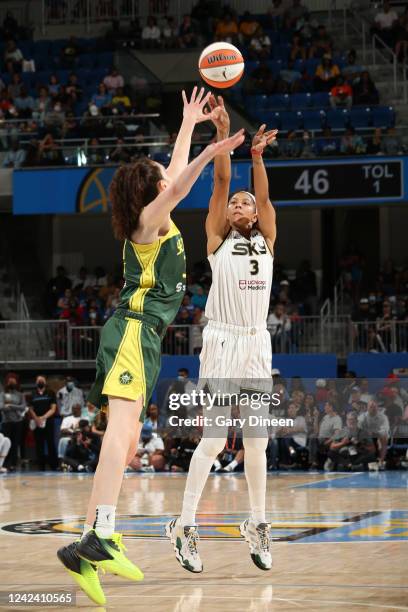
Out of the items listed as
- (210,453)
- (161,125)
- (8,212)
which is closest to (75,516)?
(210,453)

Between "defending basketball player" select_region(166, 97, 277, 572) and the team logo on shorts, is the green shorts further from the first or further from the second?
"defending basketball player" select_region(166, 97, 277, 572)

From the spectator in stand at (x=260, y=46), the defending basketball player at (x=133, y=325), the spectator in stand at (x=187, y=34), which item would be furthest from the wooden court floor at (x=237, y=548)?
the spectator in stand at (x=187, y=34)

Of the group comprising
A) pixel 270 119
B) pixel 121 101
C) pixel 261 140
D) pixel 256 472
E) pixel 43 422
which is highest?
pixel 121 101

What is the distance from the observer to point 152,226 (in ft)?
20.3

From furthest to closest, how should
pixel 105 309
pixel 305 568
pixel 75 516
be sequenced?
pixel 105 309
pixel 75 516
pixel 305 568

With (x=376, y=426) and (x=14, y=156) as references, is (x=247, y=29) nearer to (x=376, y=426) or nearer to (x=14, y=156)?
(x=14, y=156)

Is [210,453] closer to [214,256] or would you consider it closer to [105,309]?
[214,256]

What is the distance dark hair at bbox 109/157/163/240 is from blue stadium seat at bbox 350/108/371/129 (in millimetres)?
19253

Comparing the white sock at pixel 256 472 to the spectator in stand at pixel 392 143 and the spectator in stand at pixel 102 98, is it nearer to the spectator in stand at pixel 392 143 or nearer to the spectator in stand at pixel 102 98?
the spectator in stand at pixel 392 143

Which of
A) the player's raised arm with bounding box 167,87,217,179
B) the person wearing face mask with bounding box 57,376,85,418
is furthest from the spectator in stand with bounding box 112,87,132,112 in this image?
the player's raised arm with bounding box 167,87,217,179

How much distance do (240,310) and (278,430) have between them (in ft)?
38.7

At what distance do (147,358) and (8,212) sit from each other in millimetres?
23673

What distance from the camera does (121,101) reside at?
86.8 ft

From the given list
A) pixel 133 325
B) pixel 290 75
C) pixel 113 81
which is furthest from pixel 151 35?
pixel 133 325
